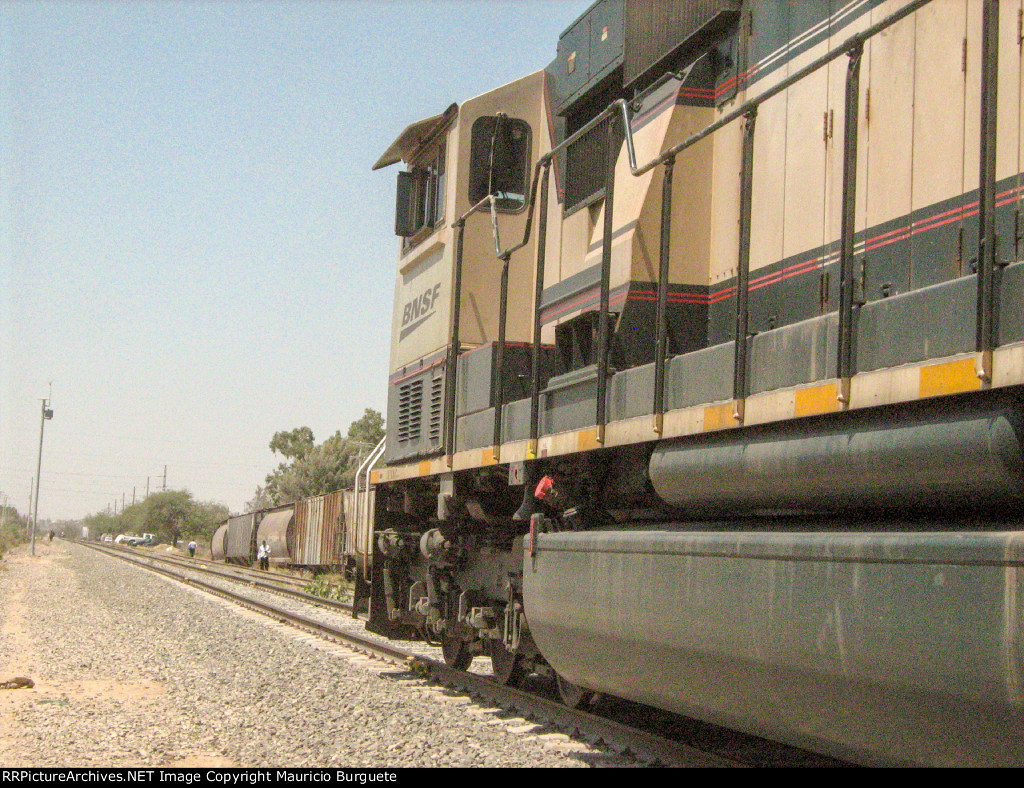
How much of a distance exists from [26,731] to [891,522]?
18.0 feet

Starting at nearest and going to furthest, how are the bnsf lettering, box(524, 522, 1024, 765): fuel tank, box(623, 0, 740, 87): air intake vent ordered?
1. box(524, 522, 1024, 765): fuel tank
2. box(623, 0, 740, 87): air intake vent
3. the bnsf lettering

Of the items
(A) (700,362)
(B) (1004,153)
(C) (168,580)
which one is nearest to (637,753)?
(A) (700,362)

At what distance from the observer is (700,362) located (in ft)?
16.9

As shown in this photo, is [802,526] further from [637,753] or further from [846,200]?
[637,753]

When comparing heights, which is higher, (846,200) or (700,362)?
(846,200)

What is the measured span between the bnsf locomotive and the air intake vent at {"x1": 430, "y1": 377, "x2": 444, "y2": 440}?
0.03 m

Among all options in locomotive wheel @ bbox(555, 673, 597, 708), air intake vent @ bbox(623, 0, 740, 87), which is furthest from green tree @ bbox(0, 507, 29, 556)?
air intake vent @ bbox(623, 0, 740, 87)

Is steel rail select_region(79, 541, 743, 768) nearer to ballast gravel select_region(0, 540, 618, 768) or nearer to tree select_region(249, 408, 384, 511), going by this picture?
ballast gravel select_region(0, 540, 618, 768)

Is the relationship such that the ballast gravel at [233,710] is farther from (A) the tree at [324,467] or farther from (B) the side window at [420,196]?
(A) the tree at [324,467]

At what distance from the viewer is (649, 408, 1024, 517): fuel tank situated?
11.5 ft

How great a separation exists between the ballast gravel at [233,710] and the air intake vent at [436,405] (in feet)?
6.59

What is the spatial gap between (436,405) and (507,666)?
206 centimetres

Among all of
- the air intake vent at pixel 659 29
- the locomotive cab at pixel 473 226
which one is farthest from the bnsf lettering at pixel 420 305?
the air intake vent at pixel 659 29

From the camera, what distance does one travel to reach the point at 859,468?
400cm
